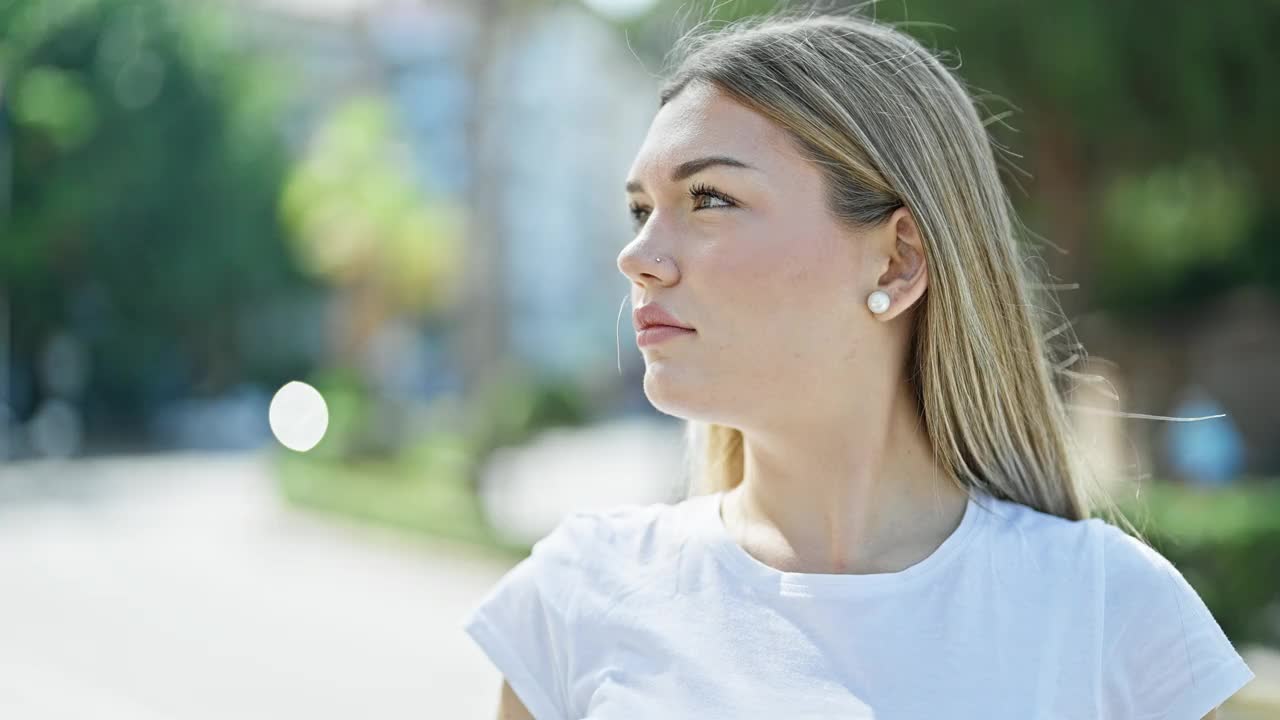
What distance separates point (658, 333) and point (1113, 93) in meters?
7.02

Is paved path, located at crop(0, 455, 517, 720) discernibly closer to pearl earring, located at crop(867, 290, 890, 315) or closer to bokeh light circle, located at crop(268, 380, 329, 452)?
bokeh light circle, located at crop(268, 380, 329, 452)

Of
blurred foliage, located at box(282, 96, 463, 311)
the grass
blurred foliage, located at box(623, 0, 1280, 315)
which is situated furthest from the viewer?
blurred foliage, located at box(282, 96, 463, 311)

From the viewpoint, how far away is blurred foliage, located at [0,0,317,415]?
35.6 feet

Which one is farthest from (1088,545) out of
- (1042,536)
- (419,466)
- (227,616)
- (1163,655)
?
(419,466)

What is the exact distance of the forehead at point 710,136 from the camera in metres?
1.48

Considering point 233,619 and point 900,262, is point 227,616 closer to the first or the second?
point 233,619

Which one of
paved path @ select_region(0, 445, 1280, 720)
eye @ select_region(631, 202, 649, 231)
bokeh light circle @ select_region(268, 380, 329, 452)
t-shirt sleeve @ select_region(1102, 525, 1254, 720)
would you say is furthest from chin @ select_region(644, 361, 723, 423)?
bokeh light circle @ select_region(268, 380, 329, 452)

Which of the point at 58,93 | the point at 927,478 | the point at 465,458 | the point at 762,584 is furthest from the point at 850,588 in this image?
the point at 465,458

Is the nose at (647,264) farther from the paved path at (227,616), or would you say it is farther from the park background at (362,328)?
the paved path at (227,616)

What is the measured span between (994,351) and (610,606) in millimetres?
604

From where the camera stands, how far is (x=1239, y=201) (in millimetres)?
9516

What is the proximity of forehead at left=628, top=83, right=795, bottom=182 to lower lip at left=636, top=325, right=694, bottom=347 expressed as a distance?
18cm

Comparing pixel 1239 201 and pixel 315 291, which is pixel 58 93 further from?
pixel 315 291

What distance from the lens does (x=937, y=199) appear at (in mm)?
1518
